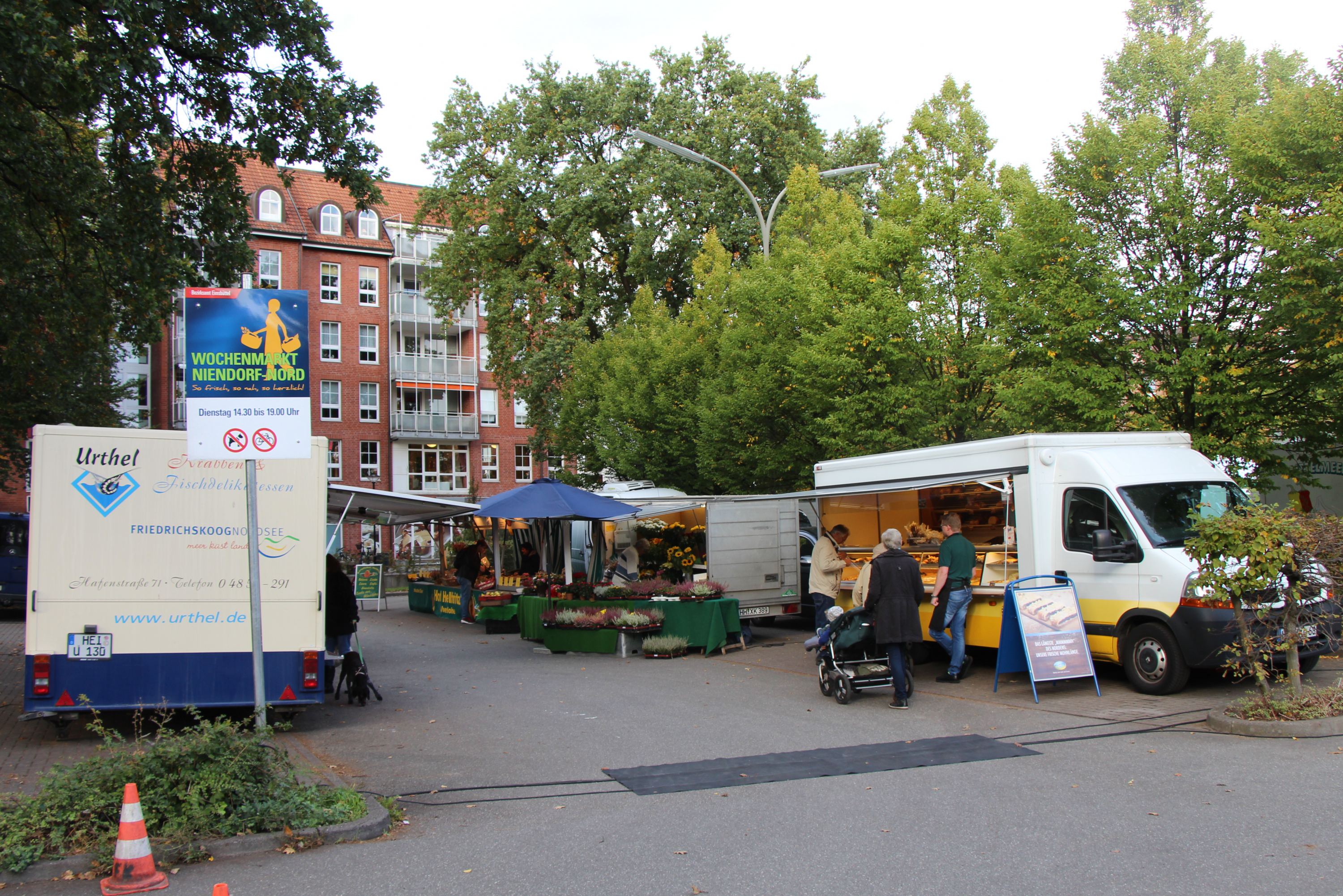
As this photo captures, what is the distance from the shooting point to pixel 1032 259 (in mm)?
14953

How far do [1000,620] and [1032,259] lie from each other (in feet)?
18.6

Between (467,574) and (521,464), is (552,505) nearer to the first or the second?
(467,574)

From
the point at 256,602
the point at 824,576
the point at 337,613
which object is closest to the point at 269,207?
the point at 337,613

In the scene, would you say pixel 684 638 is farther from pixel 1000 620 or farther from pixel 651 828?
pixel 651 828

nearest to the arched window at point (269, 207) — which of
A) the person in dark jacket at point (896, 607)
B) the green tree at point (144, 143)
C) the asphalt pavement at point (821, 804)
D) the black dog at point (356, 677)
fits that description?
the green tree at point (144, 143)

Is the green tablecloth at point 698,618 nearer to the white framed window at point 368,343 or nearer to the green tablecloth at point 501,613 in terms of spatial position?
the green tablecloth at point 501,613

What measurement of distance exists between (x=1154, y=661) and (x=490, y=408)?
165 ft

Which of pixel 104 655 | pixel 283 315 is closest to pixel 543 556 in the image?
pixel 104 655

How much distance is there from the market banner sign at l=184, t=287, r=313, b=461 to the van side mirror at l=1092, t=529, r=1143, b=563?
7797 millimetres

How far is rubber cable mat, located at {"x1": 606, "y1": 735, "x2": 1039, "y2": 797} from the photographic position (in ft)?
24.3

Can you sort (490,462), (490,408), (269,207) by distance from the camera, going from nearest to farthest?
(269,207), (490,408), (490,462)

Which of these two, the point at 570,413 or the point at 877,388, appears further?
the point at 570,413

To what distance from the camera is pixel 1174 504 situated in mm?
10914

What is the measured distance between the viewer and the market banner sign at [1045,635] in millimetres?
10562
